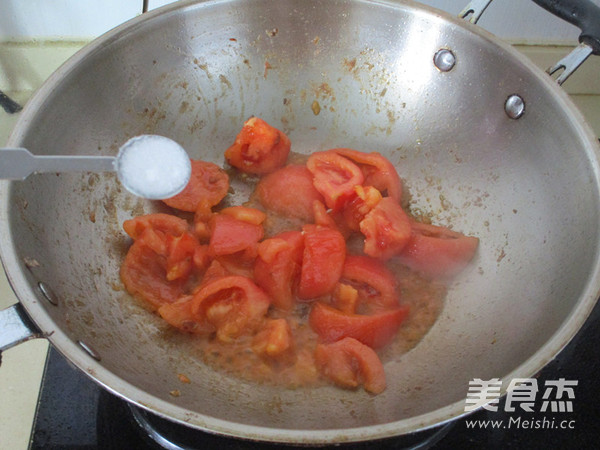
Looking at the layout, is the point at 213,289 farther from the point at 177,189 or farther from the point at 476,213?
the point at 476,213

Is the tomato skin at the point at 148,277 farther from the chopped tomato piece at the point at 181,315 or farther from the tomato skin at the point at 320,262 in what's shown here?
the tomato skin at the point at 320,262

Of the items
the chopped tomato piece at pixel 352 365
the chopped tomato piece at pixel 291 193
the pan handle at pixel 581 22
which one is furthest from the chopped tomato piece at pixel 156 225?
the pan handle at pixel 581 22

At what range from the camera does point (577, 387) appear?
3.84ft

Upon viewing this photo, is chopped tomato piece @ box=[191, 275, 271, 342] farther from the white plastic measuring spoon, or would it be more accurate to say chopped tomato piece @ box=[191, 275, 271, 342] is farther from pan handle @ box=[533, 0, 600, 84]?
pan handle @ box=[533, 0, 600, 84]

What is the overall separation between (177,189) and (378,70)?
0.84 m

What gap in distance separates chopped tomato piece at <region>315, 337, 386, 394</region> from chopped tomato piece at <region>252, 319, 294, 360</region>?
70 millimetres

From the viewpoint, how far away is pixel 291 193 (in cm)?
137

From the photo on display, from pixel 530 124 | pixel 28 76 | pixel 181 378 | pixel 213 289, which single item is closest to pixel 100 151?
pixel 213 289

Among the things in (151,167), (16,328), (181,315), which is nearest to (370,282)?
(181,315)

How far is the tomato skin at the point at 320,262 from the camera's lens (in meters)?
1.19

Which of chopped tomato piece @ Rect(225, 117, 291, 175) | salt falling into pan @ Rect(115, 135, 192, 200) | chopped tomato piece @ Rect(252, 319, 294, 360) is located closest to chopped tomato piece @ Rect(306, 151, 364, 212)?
chopped tomato piece @ Rect(225, 117, 291, 175)

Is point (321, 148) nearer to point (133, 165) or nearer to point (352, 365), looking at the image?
point (352, 365)

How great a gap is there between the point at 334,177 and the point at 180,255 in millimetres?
438

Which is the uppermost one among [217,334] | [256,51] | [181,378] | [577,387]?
[256,51]
